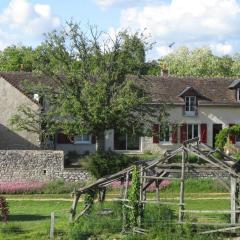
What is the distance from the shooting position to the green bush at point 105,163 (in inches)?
1658

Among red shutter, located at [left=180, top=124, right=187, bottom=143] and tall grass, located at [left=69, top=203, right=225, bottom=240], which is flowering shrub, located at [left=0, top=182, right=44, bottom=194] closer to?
tall grass, located at [left=69, top=203, right=225, bottom=240]

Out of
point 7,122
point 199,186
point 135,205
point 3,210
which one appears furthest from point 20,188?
point 135,205

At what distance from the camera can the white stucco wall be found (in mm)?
50281

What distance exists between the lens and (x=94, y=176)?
1678 inches

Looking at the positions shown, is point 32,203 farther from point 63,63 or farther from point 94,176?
point 63,63

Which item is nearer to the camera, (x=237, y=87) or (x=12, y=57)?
(x=237, y=87)

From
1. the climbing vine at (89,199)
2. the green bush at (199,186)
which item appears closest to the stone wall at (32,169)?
the green bush at (199,186)

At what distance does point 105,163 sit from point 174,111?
46.0ft

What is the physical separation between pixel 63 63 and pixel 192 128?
14.9 metres

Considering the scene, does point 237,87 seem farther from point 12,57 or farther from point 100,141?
point 12,57

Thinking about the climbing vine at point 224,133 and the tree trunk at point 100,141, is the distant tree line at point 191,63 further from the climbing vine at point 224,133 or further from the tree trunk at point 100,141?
the tree trunk at point 100,141

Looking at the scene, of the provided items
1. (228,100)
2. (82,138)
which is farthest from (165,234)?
(228,100)

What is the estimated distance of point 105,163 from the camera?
42094 mm

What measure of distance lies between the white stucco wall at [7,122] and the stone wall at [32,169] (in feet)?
23.3
